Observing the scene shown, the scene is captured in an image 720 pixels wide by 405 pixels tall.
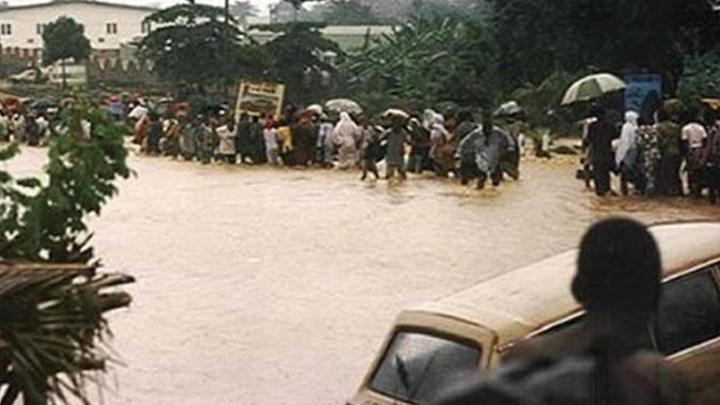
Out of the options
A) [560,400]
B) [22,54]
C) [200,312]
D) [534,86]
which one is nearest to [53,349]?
[560,400]

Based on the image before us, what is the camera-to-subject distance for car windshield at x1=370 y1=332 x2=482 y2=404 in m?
6.17

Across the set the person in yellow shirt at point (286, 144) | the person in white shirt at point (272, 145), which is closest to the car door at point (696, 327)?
the person in yellow shirt at point (286, 144)

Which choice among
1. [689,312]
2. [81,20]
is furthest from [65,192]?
[81,20]

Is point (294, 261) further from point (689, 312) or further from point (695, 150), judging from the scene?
point (689, 312)

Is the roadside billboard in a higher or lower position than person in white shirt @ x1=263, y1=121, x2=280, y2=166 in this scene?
higher

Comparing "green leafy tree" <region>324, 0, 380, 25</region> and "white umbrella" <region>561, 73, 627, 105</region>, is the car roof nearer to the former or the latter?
"white umbrella" <region>561, 73, 627, 105</region>

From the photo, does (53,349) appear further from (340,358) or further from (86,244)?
(340,358)

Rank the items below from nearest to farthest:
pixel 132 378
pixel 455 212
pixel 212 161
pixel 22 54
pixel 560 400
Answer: pixel 560 400 → pixel 132 378 → pixel 455 212 → pixel 212 161 → pixel 22 54

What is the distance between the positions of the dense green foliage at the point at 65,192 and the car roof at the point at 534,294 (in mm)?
1466

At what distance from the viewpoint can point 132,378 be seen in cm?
1017

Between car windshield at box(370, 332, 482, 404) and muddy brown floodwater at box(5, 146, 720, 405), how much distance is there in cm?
247

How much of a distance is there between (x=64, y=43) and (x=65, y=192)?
60.6 m

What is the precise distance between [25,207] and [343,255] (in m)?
10.2

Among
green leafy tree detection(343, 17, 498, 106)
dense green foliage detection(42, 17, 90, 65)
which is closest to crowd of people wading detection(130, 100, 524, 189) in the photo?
green leafy tree detection(343, 17, 498, 106)
